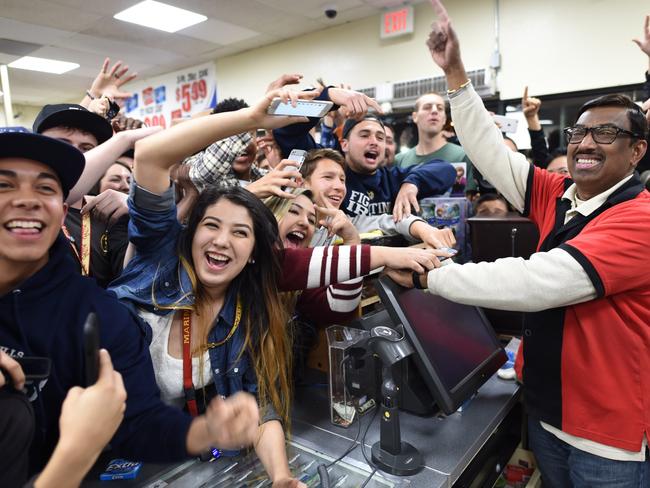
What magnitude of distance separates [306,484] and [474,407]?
24.7 inches

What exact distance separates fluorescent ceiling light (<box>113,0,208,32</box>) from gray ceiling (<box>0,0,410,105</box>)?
11 cm

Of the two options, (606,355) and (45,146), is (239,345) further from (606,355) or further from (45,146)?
(606,355)

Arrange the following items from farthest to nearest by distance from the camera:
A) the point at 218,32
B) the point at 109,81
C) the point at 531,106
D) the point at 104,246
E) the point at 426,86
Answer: the point at 218,32 < the point at 426,86 < the point at 531,106 < the point at 109,81 < the point at 104,246

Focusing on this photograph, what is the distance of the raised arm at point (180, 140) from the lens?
1.09 meters

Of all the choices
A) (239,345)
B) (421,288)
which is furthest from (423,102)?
(239,345)

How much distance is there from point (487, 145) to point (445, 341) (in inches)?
30.4

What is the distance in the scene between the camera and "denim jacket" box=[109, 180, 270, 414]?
1179 millimetres

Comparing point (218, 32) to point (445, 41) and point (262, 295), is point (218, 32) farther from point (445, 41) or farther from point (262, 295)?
point (262, 295)

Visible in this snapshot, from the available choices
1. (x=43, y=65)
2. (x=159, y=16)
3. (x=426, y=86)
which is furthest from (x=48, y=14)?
(x=426, y=86)

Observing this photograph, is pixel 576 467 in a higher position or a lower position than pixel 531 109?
lower

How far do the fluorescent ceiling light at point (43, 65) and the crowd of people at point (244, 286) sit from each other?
6895mm

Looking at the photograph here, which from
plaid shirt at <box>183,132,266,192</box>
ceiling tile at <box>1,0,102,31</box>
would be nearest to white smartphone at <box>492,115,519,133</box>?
plaid shirt at <box>183,132,266,192</box>

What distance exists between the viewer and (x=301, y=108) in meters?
1.17

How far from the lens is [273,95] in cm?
115
